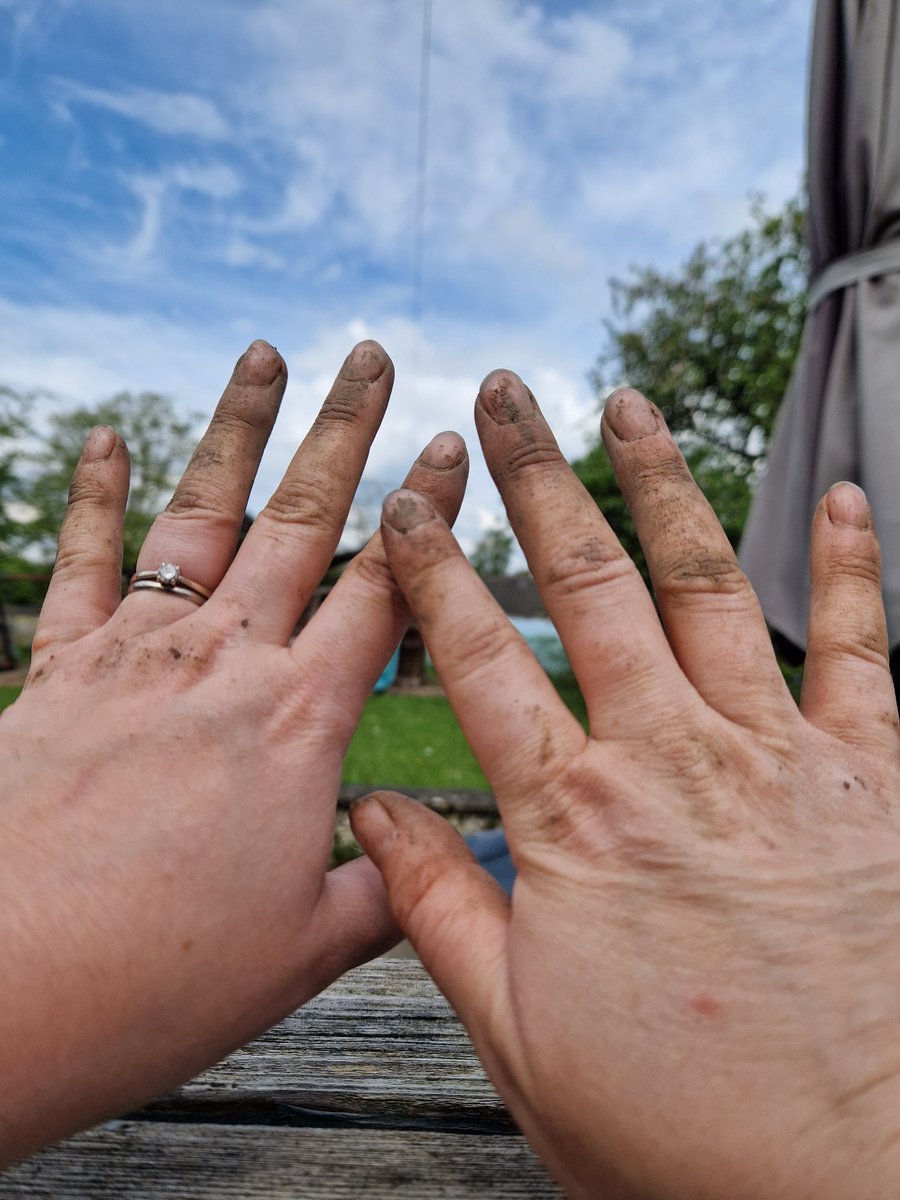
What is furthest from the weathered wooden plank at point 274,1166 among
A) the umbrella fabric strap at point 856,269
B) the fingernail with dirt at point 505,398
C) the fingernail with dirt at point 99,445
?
the umbrella fabric strap at point 856,269

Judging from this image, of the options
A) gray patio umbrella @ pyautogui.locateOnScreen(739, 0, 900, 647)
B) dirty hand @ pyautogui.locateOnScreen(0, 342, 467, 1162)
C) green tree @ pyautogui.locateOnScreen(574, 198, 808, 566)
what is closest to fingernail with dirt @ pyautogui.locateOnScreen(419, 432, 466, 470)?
dirty hand @ pyautogui.locateOnScreen(0, 342, 467, 1162)

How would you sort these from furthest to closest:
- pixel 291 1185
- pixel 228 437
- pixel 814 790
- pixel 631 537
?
pixel 631 537 < pixel 228 437 < pixel 814 790 < pixel 291 1185

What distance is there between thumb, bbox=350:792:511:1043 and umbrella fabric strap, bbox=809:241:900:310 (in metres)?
2.40

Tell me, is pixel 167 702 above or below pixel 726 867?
above

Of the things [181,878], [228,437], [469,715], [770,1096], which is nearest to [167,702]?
[181,878]

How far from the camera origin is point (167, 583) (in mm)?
1194

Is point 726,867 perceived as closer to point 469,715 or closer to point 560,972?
point 560,972

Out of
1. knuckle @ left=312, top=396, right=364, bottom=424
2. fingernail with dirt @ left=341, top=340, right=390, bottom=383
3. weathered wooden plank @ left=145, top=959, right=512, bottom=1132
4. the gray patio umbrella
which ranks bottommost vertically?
weathered wooden plank @ left=145, top=959, right=512, bottom=1132

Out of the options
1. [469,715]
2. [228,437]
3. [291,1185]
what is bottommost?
[291,1185]

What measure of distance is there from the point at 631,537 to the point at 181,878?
33.7 ft

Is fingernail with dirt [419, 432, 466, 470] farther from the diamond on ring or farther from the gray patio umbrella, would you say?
the gray patio umbrella

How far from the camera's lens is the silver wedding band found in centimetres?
119

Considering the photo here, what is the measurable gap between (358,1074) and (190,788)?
0.44m

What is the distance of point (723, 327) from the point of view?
11523mm
